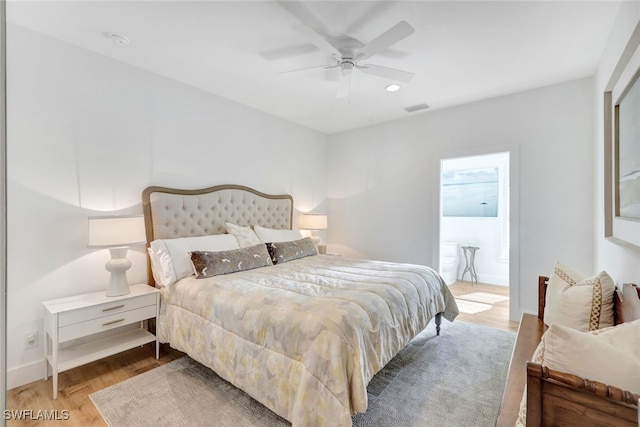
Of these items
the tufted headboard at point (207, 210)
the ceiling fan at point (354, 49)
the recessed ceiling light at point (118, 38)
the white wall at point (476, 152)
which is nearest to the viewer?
the ceiling fan at point (354, 49)

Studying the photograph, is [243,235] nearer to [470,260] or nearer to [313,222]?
[313,222]

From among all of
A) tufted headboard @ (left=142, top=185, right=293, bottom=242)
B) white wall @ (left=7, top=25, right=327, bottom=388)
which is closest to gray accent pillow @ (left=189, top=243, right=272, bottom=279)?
tufted headboard @ (left=142, top=185, right=293, bottom=242)

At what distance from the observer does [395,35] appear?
1956 millimetres

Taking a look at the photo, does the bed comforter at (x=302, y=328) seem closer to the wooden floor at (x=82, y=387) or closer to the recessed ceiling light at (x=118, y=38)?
the wooden floor at (x=82, y=387)

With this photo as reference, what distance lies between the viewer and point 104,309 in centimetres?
221

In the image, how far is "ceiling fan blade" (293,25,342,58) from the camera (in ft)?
6.68

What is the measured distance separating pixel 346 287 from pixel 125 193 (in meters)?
2.28

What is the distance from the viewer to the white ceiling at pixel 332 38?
2000 millimetres


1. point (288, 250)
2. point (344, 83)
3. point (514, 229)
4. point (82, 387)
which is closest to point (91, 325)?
point (82, 387)

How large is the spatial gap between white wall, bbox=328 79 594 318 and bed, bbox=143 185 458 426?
1437 millimetres

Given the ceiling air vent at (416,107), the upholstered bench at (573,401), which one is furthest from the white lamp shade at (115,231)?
the ceiling air vent at (416,107)

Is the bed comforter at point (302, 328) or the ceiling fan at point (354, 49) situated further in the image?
the ceiling fan at point (354, 49)

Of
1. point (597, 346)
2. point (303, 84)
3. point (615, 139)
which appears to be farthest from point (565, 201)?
point (303, 84)

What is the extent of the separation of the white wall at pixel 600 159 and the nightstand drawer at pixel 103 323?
3.37 metres
